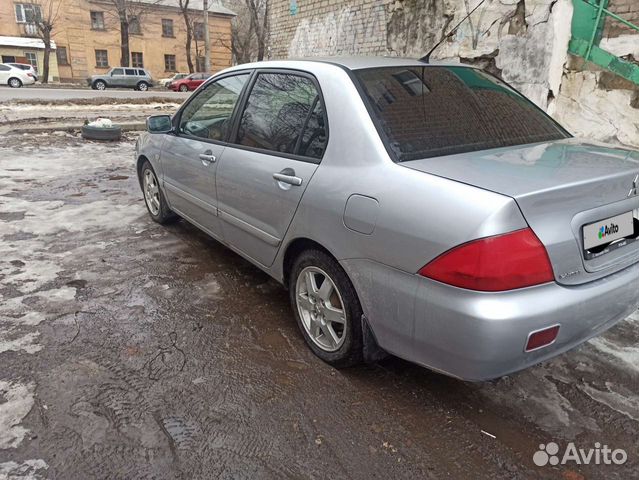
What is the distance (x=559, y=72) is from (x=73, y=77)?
45.5m

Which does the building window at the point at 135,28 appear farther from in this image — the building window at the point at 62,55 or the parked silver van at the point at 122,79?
the parked silver van at the point at 122,79

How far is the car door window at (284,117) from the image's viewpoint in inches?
104

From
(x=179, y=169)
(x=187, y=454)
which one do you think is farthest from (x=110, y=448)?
(x=179, y=169)

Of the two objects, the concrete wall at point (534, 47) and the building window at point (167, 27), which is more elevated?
the building window at point (167, 27)

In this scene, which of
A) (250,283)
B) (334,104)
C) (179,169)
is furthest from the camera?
(179,169)

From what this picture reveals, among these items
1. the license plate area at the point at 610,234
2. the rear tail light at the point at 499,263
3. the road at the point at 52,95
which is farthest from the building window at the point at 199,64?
the rear tail light at the point at 499,263

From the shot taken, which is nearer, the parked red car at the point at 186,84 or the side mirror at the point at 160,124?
the side mirror at the point at 160,124

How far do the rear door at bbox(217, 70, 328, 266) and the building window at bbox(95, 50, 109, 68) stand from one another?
154 ft

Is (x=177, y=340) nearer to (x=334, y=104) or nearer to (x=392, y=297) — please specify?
(x=392, y=297)

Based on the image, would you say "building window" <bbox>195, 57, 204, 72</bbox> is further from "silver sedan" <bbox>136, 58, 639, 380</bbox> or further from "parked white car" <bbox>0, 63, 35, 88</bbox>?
"silver sedan" <bbox>136, 58, 639, 380</bbox>

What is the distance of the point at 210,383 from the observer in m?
2.53

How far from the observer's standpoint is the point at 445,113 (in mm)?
2531

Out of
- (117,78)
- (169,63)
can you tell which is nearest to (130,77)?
(117,78)

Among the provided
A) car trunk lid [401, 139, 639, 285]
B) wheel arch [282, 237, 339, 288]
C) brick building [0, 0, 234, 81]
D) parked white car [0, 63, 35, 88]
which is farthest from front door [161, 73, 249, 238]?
brick building [0, 0, 234, 81]
